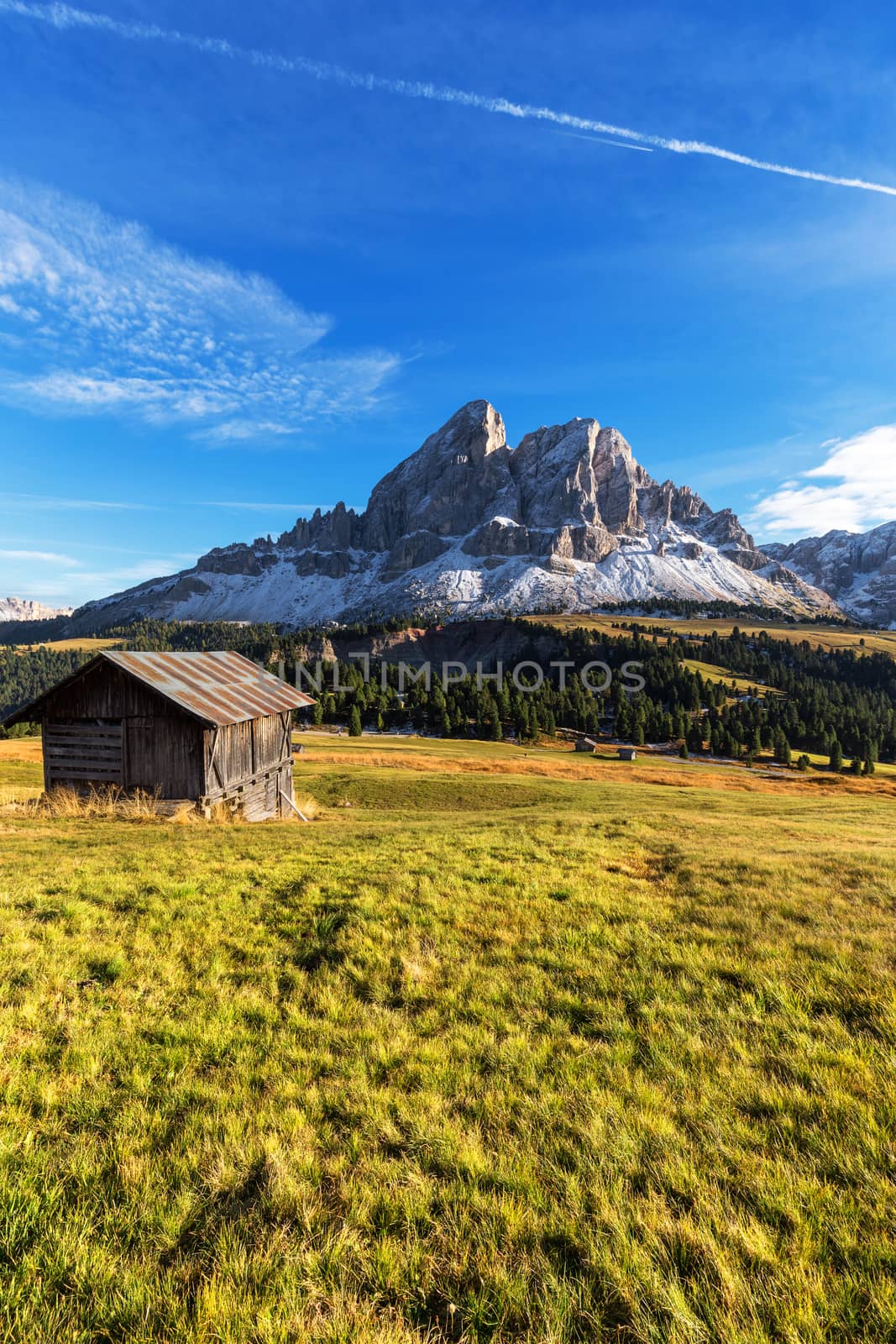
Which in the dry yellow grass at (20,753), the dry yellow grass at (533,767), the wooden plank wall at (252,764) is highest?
the wooden plank wall at (252,764)

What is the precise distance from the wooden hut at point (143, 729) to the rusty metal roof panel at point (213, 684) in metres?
0.06

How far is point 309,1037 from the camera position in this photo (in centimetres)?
575

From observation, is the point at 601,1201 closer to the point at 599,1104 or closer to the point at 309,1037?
the point at 599,1104

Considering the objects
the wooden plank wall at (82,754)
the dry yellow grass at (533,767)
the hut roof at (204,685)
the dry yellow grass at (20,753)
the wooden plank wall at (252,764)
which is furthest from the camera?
the dry yellow grass at (533,767)

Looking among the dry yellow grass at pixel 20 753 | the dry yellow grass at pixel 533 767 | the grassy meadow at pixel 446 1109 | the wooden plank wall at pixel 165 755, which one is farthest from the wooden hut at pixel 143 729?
the dry yellow grass at pixel 20 753

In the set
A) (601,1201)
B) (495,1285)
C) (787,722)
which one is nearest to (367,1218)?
(495,1285)

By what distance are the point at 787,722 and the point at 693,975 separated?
12661cm

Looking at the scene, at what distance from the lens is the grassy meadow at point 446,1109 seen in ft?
10.1

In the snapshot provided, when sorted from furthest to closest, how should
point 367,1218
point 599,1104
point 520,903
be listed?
1. point 520,903
2. point 599,1104
3. point 367,1218

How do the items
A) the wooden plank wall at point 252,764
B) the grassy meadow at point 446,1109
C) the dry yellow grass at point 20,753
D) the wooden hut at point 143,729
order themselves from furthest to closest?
1. the dry yellow grass at point 20,753
2. the wooden plank wall at point 252,764
3. the wooden hut at point 143,729
4. the grassy meadow at point 446,1109

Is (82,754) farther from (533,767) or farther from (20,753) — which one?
(533,767)

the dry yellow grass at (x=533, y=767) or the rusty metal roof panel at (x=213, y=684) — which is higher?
the rusty metal roof panel at (x=213, y=684)

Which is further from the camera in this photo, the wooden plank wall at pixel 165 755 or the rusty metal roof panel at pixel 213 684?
the wooden plank wall at pixel 165 755

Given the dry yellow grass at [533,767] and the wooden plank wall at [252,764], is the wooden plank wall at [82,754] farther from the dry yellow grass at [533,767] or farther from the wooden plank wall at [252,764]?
the dry yellow grass at [533,767]
